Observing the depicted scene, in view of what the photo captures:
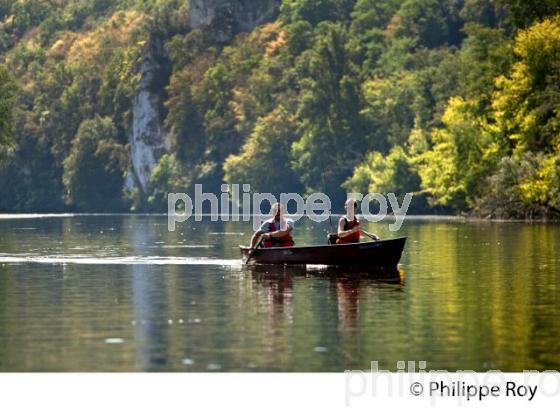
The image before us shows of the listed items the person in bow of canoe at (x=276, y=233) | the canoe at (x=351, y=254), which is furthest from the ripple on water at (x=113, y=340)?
the person in bow of canoe at (x=276, y=233)

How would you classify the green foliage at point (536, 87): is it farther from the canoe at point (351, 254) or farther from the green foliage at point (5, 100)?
the canoe at point (351, 254)

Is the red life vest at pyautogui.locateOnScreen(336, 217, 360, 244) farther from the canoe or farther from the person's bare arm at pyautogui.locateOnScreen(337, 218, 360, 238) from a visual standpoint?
the canoe

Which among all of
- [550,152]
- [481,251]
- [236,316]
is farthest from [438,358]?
[550,152]

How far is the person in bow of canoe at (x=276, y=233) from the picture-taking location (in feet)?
198

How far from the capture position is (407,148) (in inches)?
6531

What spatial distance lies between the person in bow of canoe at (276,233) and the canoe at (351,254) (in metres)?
1.42

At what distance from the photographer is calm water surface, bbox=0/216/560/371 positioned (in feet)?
106

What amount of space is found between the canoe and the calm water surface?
610 millimetres

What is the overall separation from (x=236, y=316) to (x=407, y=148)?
4981 inches

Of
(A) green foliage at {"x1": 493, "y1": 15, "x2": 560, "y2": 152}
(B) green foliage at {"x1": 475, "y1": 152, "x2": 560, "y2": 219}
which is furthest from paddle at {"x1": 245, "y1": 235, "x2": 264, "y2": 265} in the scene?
(A) green foliage at {"x1": 493, "y1": 15, "x2": 560, "y2": 152}
